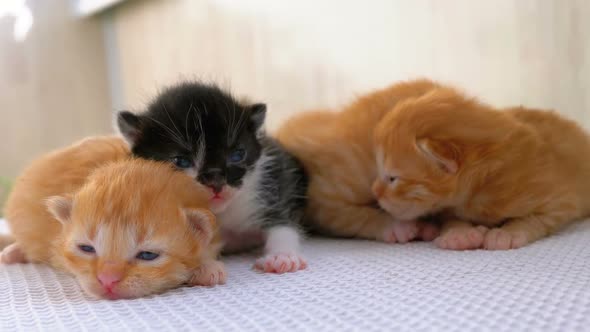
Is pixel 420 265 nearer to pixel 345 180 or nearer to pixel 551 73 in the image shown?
pixel 345 180

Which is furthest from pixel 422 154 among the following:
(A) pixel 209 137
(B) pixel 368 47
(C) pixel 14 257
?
(C) pixel 14 257

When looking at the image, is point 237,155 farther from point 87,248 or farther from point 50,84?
point 50,84

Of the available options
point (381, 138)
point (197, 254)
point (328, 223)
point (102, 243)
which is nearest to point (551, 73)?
point (381, 138)

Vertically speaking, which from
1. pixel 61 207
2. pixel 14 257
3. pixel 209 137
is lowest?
pixel 14 257

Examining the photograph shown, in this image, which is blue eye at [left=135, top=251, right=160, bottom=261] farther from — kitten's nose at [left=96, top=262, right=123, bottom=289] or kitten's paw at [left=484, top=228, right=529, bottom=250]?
kitten's paw at [left=484, top=228, right=529, bottom=250]

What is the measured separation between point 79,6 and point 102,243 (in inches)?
120

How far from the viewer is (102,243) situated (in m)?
1.20

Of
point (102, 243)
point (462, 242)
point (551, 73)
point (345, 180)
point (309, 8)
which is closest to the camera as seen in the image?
point (102, 243)

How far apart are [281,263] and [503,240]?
2.04ft

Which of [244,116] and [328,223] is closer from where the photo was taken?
[244,116]

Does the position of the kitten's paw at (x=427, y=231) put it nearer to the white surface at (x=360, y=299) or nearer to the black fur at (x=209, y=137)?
the white surface at (x=360, y=299)

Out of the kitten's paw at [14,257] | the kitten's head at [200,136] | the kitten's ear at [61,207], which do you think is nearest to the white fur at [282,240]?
the kitten's head at [200,136]

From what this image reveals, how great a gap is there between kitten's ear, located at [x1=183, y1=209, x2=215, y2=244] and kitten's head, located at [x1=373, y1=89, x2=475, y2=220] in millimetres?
622

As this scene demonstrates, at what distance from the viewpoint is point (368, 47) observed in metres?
2.54
